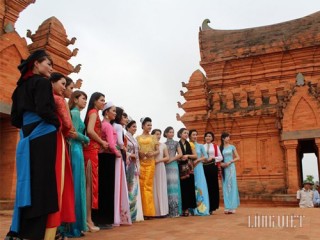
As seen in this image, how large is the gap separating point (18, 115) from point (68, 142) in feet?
3.46

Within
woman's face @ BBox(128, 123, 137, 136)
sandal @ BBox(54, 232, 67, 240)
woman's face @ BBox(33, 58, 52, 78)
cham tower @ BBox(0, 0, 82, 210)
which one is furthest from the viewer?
cham tower @ BBox(0, 0, 82, 210)

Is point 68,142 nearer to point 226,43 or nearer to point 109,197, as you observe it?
point 109,197

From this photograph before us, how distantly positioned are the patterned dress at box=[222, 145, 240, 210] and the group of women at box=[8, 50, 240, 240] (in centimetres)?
2

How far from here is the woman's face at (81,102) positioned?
14.9ft

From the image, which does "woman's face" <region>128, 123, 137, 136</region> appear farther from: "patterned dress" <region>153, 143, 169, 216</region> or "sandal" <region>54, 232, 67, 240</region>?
"sandal" <region>54, 232, 67, 240</region>

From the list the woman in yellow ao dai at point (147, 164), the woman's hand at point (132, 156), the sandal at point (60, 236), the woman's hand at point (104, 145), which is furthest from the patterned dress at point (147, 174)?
the sandal at point (60, 236)

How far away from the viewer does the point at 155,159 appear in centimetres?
684

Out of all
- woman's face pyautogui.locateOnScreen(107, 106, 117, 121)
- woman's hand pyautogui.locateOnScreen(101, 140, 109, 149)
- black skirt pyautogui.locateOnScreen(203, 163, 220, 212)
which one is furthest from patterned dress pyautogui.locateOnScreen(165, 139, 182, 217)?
woman's hand pyautogui.locateOnScreen(101, 140, 109, 149)

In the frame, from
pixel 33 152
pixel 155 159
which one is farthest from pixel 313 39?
pixel 33 152

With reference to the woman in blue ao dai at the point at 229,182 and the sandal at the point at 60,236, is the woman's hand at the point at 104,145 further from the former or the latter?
the woman in blue ao dai at the point at 229,182

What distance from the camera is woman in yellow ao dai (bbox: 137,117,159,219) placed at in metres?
6.56

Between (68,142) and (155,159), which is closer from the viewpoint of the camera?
(68,142)

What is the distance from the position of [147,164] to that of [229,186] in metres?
2.12

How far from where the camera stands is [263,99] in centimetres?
1452
